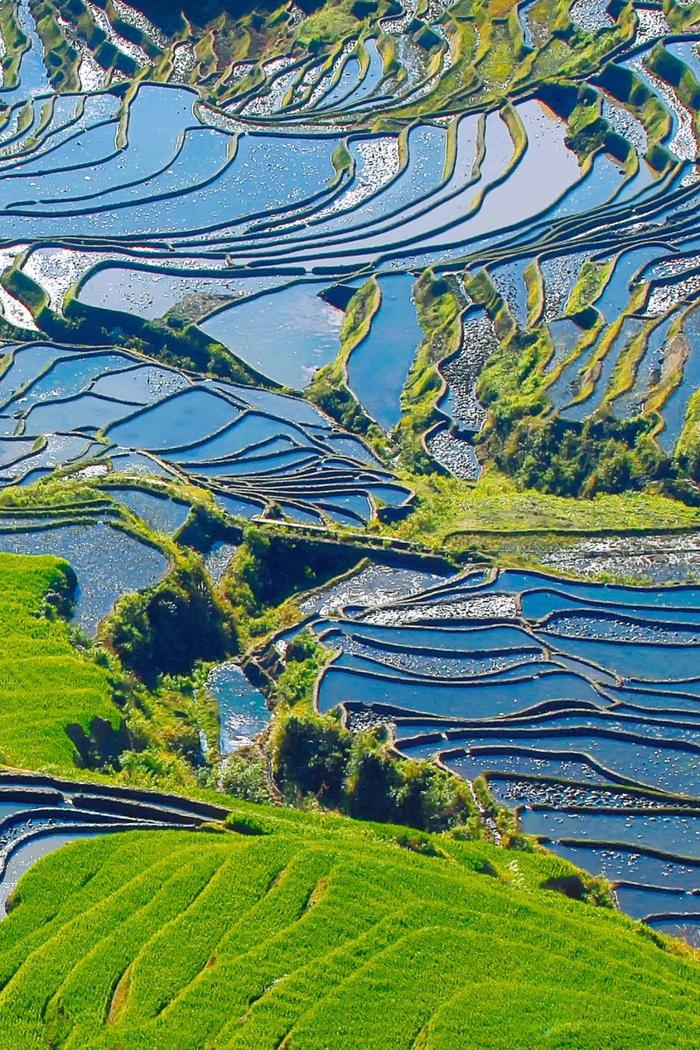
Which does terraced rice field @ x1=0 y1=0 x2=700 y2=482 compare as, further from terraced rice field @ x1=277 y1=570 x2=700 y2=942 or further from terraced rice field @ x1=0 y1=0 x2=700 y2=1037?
terraced rice field @ x1=277 y1=570 x2=700 y2=942

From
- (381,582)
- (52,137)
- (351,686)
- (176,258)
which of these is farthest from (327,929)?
(52,137)

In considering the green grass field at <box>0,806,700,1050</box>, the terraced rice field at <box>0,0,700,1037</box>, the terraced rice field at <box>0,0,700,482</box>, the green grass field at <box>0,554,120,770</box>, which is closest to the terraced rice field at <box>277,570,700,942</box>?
the terraced rice field at <box>0,0,700,1037</box>

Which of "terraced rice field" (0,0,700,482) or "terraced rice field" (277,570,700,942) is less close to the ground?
"terraced rice field" (0,0,700,482)

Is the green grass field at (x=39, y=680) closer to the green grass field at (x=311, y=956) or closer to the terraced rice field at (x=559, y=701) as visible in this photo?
the green grass field at (x=311, y=956)

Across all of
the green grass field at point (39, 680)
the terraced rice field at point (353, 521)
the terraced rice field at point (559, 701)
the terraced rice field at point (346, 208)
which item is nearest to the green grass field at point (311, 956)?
the terraced rice field at point (353, 521)

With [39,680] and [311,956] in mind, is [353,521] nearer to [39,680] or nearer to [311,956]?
→ [39,680]

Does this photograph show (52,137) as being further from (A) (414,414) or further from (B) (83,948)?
(B) (83,948)
